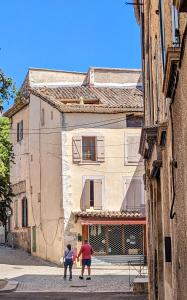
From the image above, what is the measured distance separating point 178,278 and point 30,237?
3494cm

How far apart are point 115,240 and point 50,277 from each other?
839 cm

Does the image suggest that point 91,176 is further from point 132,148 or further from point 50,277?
point 50,277

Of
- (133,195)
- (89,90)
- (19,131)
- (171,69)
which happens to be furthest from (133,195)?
(171,69)

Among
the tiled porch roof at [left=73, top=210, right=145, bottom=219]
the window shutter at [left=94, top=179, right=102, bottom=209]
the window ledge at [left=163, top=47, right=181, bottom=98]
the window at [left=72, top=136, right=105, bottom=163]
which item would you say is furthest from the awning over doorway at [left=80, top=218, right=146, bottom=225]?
the window ledge at [left=163, top=47, right=181, bottom=98]

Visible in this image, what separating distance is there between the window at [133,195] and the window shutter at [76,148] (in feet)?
10.4

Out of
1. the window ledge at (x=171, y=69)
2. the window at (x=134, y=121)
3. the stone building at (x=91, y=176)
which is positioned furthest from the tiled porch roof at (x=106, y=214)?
the window ledge at (x=171, y=69)

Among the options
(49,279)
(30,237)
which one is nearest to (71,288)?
(49,279)

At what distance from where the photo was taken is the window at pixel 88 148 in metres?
35.7

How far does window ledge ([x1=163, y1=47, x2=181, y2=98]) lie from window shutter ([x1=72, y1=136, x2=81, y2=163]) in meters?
28.7

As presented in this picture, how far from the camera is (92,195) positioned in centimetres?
3528

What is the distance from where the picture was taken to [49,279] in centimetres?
2630

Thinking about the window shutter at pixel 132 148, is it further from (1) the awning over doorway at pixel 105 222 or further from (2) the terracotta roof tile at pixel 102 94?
(1) the awning over doorway at pixel 105 222

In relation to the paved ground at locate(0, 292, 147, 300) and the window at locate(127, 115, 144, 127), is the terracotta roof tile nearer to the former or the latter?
the window at locate(127, 115, 144, 127)

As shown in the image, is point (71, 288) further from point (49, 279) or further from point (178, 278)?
point (178, 278)
